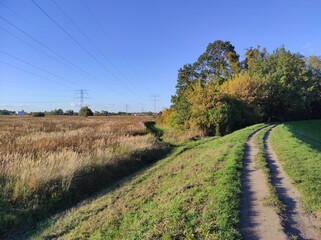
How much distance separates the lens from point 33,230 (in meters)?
7.35

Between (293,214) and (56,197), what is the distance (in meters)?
6.60

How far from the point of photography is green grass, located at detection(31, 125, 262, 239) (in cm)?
498

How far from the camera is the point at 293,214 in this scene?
5.41 meters

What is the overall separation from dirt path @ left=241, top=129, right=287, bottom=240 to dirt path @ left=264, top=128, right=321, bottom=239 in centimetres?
18

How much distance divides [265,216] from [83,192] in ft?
21.8

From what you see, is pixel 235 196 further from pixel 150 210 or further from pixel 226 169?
pixel 226 169

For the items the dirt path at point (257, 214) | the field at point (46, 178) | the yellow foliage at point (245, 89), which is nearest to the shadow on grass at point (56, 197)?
the field at point (46, 178)

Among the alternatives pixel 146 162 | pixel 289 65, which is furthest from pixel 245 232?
pixel 289 65

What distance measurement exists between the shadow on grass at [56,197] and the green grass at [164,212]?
571 mm

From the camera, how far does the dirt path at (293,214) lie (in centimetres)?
470

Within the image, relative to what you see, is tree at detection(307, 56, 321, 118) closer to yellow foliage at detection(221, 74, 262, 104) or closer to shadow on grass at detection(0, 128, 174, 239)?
yellow foliage at detection(221, 74, 262, 104)

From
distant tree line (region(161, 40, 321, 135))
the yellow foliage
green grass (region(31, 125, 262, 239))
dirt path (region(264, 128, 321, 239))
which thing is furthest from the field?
the yellow foliage

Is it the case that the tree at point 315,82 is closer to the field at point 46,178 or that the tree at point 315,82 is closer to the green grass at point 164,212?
the field at point 46,178

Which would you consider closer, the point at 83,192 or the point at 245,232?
the point at 245,232
